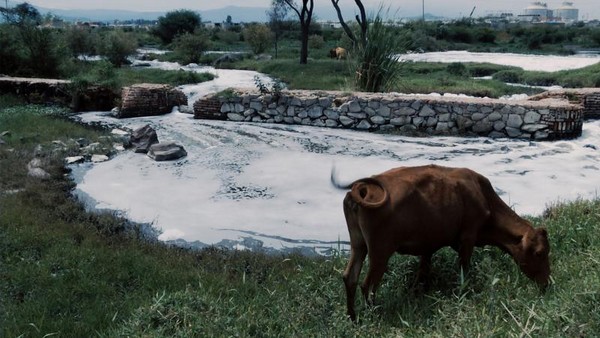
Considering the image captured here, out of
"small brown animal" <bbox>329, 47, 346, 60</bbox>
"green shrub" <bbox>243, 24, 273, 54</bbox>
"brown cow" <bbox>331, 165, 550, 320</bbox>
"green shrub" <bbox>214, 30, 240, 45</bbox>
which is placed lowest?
"brown cow" <bbox>331, 165, 550, 320</bbox>

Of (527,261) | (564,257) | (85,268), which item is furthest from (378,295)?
(85,268)

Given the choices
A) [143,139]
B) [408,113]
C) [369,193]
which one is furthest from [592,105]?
[369,193]

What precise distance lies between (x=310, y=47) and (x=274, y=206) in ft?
118

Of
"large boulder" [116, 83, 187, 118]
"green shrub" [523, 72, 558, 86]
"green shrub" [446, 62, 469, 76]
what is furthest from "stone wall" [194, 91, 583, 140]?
"green shrub" [446, 62, 469, 76]

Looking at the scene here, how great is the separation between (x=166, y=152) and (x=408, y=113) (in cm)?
523

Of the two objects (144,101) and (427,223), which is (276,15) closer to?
(144,101)

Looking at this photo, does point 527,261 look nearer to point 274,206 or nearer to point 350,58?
point 274,206

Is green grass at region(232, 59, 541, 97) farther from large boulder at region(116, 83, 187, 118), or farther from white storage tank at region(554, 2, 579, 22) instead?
white storage tank at region(554, 2, 579, 22)

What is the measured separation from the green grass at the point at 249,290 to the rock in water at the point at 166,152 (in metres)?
3.22

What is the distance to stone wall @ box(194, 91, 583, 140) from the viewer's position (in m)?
12.0

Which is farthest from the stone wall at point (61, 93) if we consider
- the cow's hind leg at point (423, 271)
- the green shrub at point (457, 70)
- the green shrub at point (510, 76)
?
the green shrub at point (510, 76)

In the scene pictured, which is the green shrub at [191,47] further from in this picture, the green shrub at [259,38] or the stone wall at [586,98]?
the stone wall at [586,98]

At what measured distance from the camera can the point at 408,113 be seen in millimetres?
12891

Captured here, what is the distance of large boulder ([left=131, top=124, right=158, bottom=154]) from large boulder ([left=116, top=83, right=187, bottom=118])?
3.01 m
